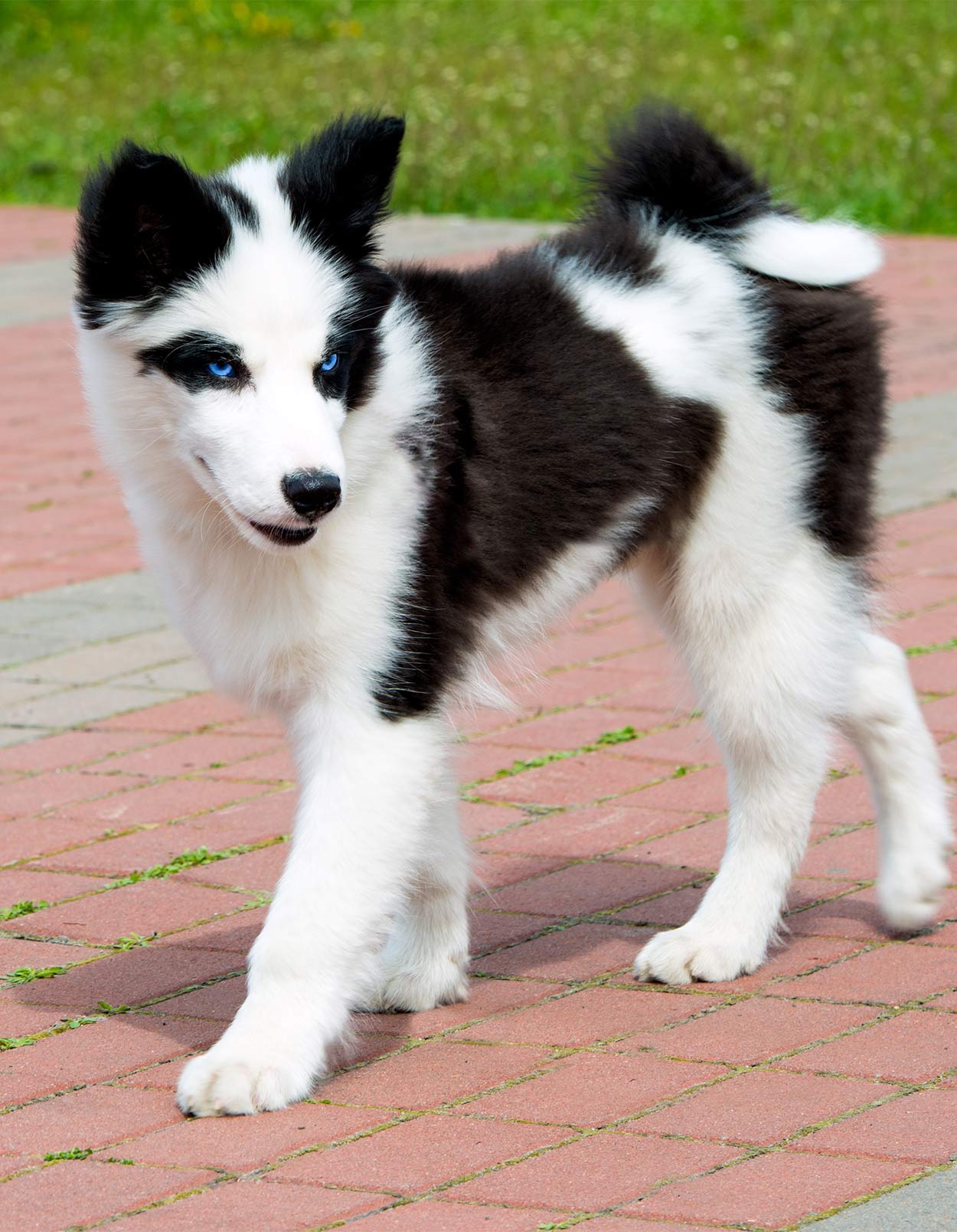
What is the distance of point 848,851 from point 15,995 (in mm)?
1892

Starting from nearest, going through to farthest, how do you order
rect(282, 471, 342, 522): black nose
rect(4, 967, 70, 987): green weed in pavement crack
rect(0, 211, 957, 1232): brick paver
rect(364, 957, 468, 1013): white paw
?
rect(0, 211, 957, 1232): brick paver
rect(282, 471, 342, 522): black nose
rect(364, 957, 468, 1013): white paw
rect(4, 967, 70, 987): green weed in pavement crack

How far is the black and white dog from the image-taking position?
316cm

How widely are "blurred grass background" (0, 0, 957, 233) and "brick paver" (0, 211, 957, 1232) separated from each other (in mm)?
5524

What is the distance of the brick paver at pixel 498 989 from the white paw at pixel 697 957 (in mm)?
40

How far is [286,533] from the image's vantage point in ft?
10.3

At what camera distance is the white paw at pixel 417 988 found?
364 centimetres

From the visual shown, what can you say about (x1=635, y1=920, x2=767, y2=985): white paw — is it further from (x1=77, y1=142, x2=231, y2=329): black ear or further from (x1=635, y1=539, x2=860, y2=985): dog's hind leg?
(x1=77, y1=142, x2=231, y2=329): black ear

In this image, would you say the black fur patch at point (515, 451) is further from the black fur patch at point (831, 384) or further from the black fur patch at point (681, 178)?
the black fur patch at point (681, 178)

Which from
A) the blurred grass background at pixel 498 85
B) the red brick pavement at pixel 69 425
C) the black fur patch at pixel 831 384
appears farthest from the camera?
the blurred grass background at pixel 498 85

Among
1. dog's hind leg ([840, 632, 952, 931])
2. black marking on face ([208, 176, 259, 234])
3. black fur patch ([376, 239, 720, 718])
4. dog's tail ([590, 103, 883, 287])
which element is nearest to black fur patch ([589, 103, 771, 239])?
dog's tail ([590, 103, 883, 287])

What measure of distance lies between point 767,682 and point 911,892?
513mm

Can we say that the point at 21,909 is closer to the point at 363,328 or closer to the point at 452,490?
the point at 452,490

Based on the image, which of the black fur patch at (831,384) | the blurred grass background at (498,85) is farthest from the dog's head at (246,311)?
the blurred grass background at (498,85)

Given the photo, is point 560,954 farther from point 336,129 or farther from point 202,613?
point 336,129
